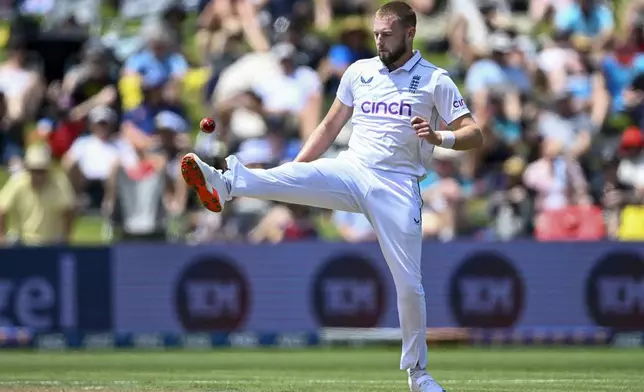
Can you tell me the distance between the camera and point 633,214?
51.2ft

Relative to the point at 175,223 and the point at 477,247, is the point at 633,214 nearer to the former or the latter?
the point at 477,247

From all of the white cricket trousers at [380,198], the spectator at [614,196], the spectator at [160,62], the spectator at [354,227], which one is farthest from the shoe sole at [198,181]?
the spectator at [160,62]

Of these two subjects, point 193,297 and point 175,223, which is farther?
point 175,223

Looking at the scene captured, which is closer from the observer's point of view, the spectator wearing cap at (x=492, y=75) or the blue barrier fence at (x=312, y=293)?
the blue barrier fence at (x=312, y=293)

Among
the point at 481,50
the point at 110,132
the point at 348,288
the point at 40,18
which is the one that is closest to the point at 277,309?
the point at 348,288

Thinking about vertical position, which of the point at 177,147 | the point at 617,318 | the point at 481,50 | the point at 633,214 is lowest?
the point at 617,318

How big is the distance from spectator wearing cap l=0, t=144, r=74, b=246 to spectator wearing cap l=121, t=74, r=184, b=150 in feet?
4.84

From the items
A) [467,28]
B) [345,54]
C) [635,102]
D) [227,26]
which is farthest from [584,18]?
[227,26]

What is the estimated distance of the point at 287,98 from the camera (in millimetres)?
17156

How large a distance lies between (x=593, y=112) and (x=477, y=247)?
11.1 ft

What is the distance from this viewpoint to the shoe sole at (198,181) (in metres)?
8.15

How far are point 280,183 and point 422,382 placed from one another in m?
1.55

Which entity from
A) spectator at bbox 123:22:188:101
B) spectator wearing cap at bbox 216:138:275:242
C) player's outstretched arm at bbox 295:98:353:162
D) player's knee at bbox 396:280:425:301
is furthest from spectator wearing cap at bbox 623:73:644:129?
player's knee at bbox 396:280:425:301

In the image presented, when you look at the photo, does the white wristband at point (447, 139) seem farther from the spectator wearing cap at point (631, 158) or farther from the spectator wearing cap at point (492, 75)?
the spectator wearing cap at point (492, 75)
